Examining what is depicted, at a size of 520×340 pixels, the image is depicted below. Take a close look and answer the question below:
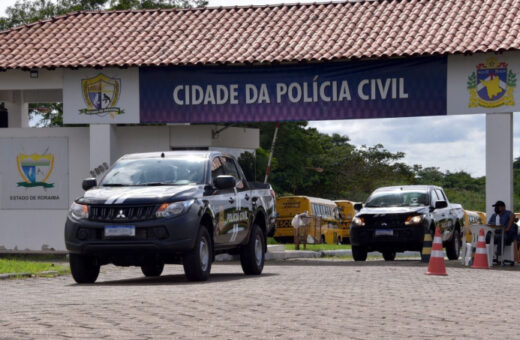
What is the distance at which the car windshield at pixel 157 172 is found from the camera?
15.4 m

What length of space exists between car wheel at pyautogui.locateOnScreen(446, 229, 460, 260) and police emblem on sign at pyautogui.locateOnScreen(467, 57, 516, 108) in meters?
4.92

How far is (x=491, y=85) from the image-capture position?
75.6 ft

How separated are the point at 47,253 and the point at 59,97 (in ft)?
20.1

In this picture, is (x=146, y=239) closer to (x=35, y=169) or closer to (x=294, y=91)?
(x=294, y=91)

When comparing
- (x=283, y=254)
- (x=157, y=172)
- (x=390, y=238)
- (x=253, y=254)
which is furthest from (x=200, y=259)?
(x=283, y=254)

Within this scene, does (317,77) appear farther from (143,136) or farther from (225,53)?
(143,136)

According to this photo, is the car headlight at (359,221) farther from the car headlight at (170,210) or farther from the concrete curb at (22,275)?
the car headlight at (170,210)

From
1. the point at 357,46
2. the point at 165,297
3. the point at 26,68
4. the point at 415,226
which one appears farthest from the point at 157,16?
the point at 165,297

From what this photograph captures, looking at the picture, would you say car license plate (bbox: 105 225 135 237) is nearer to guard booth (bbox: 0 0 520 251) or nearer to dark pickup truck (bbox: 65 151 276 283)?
dark pickup truck (bbox: 65 151 276 283)

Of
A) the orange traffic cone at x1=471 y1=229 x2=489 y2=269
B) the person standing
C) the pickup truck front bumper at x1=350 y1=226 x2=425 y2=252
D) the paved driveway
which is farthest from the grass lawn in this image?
the person standing

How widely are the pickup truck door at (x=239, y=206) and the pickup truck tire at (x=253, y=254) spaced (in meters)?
0.28

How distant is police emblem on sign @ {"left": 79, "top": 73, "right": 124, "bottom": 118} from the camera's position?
25.5 m

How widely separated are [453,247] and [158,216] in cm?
1422

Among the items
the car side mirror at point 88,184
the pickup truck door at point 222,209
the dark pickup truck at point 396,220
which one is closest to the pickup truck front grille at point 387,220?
the dark pickup truck at point 396,220
